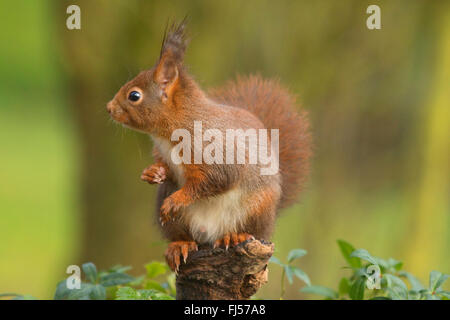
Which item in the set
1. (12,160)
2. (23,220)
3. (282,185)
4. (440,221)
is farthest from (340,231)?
(12,160)

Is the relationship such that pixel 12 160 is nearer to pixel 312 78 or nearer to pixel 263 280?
pixel 312 78

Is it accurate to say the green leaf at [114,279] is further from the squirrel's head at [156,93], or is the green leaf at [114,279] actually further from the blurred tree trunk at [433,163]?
the blurred tree trunk at [433,163]

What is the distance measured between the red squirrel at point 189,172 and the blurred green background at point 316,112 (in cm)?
56

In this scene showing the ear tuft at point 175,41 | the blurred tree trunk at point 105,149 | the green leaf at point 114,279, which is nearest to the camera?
the ear tuft at point 175,41

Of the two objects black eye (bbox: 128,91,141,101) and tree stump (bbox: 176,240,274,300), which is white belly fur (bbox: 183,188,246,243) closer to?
tree stump (bbox: 176,240,274,300)

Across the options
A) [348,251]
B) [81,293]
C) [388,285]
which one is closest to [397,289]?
[388,285]

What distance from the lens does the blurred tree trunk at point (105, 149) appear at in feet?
5.87

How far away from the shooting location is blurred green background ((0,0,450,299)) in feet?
5.98

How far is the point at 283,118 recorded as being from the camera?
1.37 metres

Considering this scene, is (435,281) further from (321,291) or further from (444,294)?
(321,291)

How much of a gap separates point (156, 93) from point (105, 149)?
837 millimetres

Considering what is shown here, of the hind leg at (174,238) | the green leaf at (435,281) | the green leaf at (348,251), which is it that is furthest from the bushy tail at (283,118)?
the green leaf at (435,281)

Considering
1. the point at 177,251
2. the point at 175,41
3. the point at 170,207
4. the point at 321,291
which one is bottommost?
the point at 321,291

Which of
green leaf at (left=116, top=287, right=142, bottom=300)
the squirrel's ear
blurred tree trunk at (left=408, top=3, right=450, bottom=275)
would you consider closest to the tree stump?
green leaf at (left=116, top=287, right=142, bottom=300)
